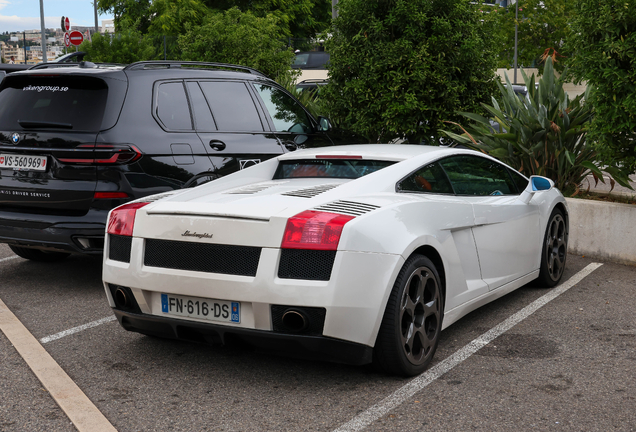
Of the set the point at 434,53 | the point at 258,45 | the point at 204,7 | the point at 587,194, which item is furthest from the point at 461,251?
the point at 204,7

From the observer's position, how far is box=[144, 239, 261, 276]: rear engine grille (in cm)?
371

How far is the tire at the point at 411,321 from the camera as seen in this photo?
12.5ft

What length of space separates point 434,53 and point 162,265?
656 cm

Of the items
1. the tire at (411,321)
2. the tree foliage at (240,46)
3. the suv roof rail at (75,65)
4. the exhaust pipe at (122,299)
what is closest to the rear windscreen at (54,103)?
the suv roof rail at (75,65)

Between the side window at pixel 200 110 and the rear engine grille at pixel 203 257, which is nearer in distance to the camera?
the rear engine grille at pixel 203 257

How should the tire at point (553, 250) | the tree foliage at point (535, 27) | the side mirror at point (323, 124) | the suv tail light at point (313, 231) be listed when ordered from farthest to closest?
1. the tree foliage at point (535, 27)
2. the side mirror at point (323, 124)
3. the tire at point (553, 250)
4. the suv tail light at point (313, 231)

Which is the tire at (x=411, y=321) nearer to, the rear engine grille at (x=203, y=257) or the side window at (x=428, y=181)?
the side window at (x=428, y=181)

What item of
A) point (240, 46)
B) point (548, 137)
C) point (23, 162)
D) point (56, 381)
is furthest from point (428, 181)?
point (240, 46)

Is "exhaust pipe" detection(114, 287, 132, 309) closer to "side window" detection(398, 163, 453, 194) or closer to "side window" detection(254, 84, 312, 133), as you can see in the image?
"side window" detection(398, 163, 453, 194)

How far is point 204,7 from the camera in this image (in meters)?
36.3

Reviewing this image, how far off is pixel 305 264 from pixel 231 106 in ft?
11.6

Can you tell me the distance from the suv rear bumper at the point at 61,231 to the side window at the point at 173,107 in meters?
1.00

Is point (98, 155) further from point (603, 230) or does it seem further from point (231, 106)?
point (603, 230)

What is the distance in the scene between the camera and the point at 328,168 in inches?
191
